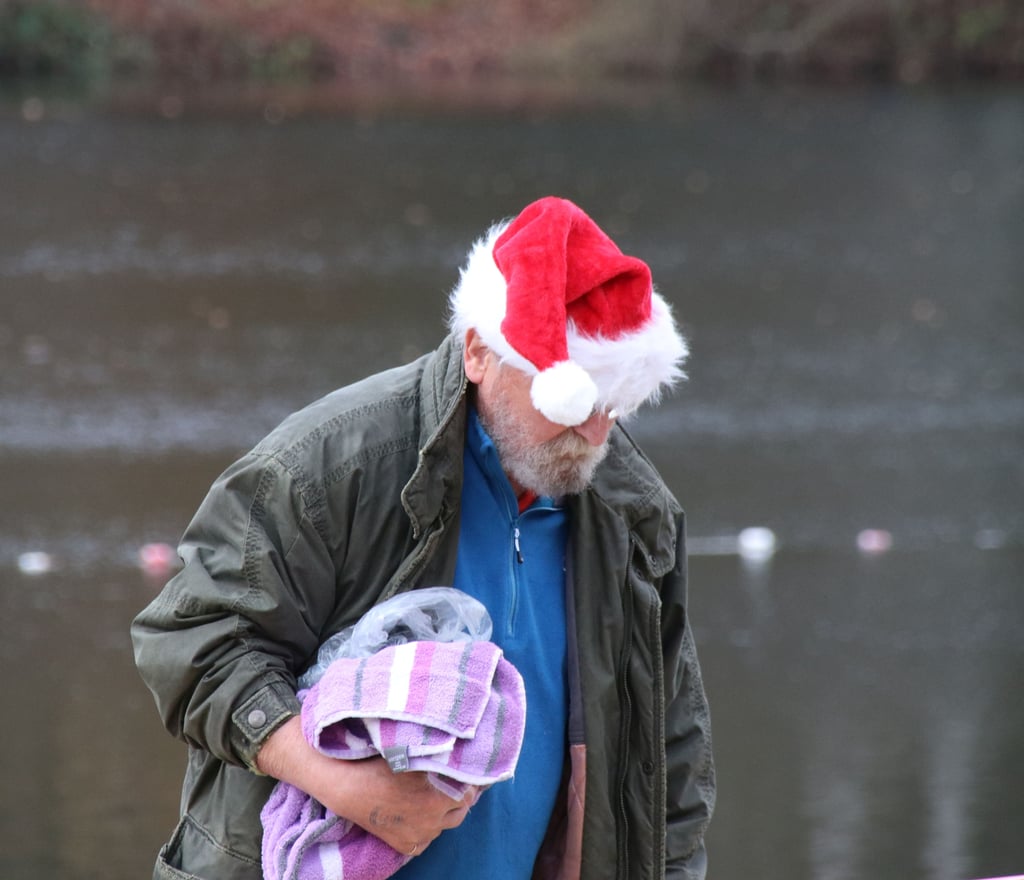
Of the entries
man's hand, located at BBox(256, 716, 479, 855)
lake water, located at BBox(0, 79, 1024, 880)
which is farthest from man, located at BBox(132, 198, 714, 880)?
lake water, located at BBox(0, 79, 1024, 880)

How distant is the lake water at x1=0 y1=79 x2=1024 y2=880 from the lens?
4988 millimetres

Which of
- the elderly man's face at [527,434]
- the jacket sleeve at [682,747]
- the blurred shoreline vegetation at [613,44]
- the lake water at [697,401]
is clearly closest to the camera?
the elderly man's face at [527,434]

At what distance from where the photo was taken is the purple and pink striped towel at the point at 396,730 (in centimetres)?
196

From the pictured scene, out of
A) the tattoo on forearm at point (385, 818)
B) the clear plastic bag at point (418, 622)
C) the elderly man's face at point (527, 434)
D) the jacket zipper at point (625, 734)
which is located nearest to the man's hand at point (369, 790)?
the tattoo on forearm at point (385, 818)

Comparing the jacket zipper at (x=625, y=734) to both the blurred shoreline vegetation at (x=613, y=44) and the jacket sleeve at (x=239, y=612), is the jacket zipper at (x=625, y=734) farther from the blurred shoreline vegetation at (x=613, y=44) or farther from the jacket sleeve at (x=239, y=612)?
the blurred shoreline vegetation at (x=613, y=44)

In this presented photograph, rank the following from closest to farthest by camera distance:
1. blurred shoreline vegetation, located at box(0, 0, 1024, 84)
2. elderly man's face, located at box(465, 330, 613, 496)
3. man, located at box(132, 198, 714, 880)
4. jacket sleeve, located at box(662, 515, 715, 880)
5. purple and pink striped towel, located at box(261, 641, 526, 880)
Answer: purple and pink striped towel, located at box(261, 641, 526, 880) < man, located at box(132, 198, 714, 880) < elderly man's face, located at box(465, 330, 613, 496) < jacket sleeve, located at box(662, 515, 715, 880) < blurred shoreline vegetation, located at box(0, 0, 1024, 84)

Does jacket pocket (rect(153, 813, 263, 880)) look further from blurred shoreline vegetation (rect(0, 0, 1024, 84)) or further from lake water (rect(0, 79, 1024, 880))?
blurred shoreline vegetation (rect(0, 0, 1024, 84))

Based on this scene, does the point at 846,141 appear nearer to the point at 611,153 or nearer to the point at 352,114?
the point at 611,153

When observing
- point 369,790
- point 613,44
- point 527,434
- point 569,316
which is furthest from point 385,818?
point 613,44

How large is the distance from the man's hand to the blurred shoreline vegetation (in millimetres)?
23562

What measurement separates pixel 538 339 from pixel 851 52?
2597cm

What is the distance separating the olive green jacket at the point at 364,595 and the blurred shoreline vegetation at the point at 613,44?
23353 mm

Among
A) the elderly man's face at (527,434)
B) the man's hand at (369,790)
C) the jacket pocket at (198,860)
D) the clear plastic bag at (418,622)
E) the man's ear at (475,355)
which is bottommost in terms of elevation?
the jacket pocket at (198,860)

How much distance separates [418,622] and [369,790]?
0.21 m
